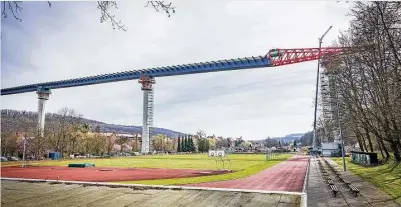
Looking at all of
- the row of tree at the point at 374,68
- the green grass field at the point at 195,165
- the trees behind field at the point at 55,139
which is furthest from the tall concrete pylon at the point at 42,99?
the row of tree at the point at 374,68

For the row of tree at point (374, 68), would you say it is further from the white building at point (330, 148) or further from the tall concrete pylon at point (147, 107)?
the tall concrete pylon at point (147, 107)

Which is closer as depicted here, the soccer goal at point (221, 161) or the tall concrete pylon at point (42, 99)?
the soccer goal at point (221, 161)

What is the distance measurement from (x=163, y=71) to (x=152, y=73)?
3.64 m

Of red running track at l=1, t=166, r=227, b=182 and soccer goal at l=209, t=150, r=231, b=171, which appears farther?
soccer goal at l=209, t=150, r=231, b=171

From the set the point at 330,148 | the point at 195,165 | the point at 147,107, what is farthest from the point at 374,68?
the point at 147,107

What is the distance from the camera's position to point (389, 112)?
66.9 ft

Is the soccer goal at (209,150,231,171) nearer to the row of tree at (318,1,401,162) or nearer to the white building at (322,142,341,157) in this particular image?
the row of tree at (318,1,401,162)

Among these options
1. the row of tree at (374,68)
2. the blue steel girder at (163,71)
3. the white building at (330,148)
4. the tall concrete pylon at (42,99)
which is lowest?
the white building at (330,148)

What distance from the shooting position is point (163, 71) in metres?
95.9

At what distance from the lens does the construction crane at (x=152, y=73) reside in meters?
79.8

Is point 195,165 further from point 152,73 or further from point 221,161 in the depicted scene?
point 152,73

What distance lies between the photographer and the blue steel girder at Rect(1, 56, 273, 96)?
83.4 metres

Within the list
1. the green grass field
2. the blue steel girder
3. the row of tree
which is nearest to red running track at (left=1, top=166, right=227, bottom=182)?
the green grass field

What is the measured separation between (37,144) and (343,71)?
6359cm
